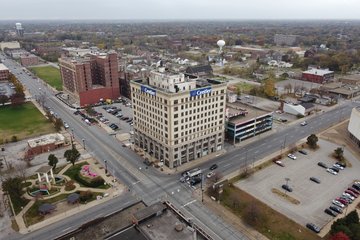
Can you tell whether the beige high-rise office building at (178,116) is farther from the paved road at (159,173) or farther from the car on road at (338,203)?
the car on road at (338,203)

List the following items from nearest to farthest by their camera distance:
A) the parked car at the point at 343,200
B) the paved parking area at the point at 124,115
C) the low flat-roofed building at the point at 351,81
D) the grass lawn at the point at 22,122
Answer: the parked car at the point at 343,200 < the grass lawn at the point at 22,122 < the paved parking area at the point at 124,115 < the low flat-roofed building at the point at 351,81

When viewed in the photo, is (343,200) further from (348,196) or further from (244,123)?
(244,123)

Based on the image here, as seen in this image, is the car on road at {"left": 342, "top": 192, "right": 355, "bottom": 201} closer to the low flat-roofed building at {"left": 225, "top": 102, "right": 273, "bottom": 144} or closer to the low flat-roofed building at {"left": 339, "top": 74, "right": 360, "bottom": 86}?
the low flat-roofed building at {"left": 225, "top": 102, "right": 273, "bottom": 144}

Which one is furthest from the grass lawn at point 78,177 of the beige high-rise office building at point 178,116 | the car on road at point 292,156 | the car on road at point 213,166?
the car on road at point 292,156

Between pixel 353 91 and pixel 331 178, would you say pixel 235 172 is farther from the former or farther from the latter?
pixel 353 91

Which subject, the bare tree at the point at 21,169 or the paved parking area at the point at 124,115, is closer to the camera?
the bare tree at the point at 21,169

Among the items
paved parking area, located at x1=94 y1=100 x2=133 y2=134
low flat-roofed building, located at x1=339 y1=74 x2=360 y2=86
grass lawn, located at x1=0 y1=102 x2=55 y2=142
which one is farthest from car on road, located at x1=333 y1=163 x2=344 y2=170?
low flat-roofed building, located at x1=339 y1=74 x2=360 y2=86
